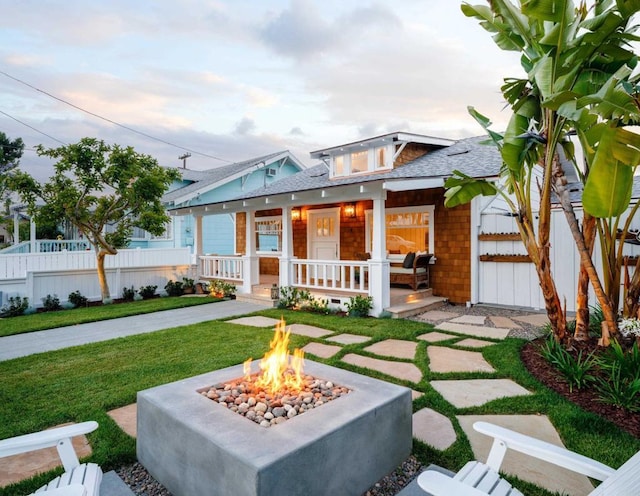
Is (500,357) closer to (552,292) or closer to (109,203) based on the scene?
(552,292)

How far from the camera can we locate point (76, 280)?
1005 centimetres

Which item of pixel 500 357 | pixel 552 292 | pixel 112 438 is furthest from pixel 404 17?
pixel 112 438

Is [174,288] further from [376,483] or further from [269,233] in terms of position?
[376,483]

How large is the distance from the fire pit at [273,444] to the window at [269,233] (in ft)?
35.3

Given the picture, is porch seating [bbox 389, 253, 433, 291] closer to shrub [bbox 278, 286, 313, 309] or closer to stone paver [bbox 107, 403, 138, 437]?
shrub [bbox 278, 286, 313, 309]

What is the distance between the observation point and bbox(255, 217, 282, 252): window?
1348 cm

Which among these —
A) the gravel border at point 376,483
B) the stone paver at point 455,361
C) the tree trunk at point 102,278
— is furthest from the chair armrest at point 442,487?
the tree trunk at point 102,278

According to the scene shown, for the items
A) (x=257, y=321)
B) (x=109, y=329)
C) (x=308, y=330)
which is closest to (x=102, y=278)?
(x=109, y=329)

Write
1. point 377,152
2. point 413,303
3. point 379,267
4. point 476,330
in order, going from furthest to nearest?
point 377,152 < point 413,303 < point 379,267 < point 476,330

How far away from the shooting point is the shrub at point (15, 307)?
881 centimetres

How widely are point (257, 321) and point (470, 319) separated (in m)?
→ 4.19

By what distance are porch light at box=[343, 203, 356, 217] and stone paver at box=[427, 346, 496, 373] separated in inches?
240

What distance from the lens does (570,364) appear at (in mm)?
4008

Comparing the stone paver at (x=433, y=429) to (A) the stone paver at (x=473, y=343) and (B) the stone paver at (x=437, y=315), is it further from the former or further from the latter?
(B) the stone paver at (x=437, y=315)
